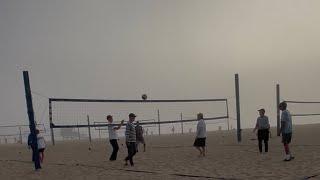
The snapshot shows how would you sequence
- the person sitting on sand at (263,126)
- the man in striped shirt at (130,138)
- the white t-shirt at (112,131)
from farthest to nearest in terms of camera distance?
the person sitting on sand at (263,126), the white t-shirt at (112,131), the man in striped shirt at (130,138)

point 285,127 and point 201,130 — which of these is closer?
point 285,127

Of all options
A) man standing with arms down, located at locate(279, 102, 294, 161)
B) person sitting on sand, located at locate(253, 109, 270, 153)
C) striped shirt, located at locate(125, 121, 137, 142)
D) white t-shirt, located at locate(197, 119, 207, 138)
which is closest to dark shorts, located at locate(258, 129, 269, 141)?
person sitting on sand, located at locate(253, 109, 270, 153)

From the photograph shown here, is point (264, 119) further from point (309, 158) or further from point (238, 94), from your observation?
point (238, 94)

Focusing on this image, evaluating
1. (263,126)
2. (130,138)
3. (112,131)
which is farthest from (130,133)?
(263,126)

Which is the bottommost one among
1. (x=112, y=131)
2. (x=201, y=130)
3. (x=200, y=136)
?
(x=200, y=136)

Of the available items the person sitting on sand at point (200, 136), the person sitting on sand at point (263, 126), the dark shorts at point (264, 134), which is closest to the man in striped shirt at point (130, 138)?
the person sitting on sand at point (200, 136)

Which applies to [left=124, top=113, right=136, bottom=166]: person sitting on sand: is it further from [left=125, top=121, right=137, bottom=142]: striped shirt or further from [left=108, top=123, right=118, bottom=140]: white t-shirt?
[left=108, top=123, right=118, bottom=140]: white t-shirt

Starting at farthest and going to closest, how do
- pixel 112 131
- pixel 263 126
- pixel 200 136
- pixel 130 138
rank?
pixel 200 136
pixel 263 126
pixel 112 131
pixel 130 138

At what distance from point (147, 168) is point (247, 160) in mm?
2919

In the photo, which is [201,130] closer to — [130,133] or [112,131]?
[112,131]

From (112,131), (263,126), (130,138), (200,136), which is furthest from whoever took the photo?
(200,136)

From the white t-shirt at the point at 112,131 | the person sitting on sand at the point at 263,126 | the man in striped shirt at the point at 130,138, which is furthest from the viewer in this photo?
the person sitting on sand at the point at 263,126

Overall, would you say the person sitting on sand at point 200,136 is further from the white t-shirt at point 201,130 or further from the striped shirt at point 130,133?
the striped shirt at point 130,133

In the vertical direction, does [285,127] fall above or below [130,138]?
above
